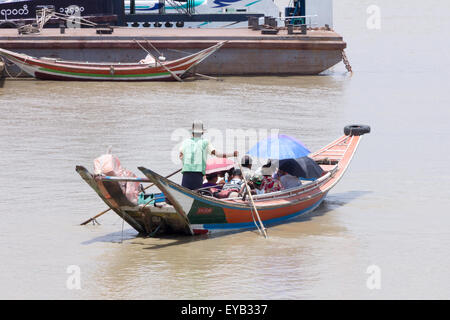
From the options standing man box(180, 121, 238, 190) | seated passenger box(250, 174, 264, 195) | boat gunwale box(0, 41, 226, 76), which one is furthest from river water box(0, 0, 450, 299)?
standing man box(180, 121, 238, 190)

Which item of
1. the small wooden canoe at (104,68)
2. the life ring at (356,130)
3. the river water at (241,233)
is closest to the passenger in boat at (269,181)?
the river water at (241,233)

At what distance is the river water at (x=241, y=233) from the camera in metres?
9.64

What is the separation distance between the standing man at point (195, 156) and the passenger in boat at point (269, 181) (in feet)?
3.42

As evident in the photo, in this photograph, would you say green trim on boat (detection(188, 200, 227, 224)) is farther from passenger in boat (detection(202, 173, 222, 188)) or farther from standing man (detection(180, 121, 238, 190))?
passenger in boat (detection(202, 173, 222, 188))

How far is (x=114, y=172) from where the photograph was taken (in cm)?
1060

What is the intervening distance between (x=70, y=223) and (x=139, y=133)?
632 cm

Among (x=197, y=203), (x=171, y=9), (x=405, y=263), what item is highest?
(x=171, y=9)

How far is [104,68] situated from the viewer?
2489 centimetres

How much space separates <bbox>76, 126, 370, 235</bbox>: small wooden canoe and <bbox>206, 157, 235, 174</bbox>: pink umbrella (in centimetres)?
70

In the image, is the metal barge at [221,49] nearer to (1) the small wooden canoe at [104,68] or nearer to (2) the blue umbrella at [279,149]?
(1) the small wooden canoe at [104,68]

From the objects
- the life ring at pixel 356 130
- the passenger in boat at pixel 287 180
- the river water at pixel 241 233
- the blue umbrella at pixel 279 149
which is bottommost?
the river water at pixel 241 233

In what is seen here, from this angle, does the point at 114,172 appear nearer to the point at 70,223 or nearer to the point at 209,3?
the point at 70,223

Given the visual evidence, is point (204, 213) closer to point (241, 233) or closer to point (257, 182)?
point (241, 233)
